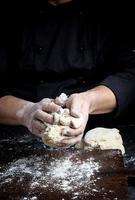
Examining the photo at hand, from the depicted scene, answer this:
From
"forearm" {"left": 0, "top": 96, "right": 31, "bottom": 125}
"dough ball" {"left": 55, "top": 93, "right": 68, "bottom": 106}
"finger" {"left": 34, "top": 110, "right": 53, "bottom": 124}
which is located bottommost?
"forearm" {"left": 0, "top": 96, "right": 31, "bottom": 125}

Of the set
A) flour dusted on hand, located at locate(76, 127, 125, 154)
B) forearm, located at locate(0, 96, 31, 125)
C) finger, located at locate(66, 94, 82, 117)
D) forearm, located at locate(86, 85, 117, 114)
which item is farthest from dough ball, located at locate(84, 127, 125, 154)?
forearm, located at locate(0, 96, 31, 125)

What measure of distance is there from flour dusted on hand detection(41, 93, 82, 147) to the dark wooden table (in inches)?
6.7

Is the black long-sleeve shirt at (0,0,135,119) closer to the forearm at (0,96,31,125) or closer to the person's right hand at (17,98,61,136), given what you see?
the forearm at (0,96,31,125)

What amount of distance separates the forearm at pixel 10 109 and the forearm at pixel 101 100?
0.46 m

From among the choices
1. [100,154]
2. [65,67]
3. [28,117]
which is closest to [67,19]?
[65,67]

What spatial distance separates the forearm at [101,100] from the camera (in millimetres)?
2980

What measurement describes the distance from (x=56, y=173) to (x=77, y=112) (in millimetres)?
387

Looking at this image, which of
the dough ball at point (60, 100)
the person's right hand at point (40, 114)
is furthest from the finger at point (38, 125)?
the dough ball at point (60, 100)

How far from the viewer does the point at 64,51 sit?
3.38 meters

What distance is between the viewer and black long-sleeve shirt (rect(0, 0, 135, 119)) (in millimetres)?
3361

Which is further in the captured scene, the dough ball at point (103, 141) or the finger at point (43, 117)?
the dough ball at point (103, 141)

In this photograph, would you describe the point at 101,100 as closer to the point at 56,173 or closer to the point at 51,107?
the point at 51,107

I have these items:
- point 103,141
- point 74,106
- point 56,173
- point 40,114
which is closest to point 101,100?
point 103,141

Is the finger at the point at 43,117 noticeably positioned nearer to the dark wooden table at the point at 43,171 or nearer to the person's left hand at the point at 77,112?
the person's left hand at the point at 77,112
